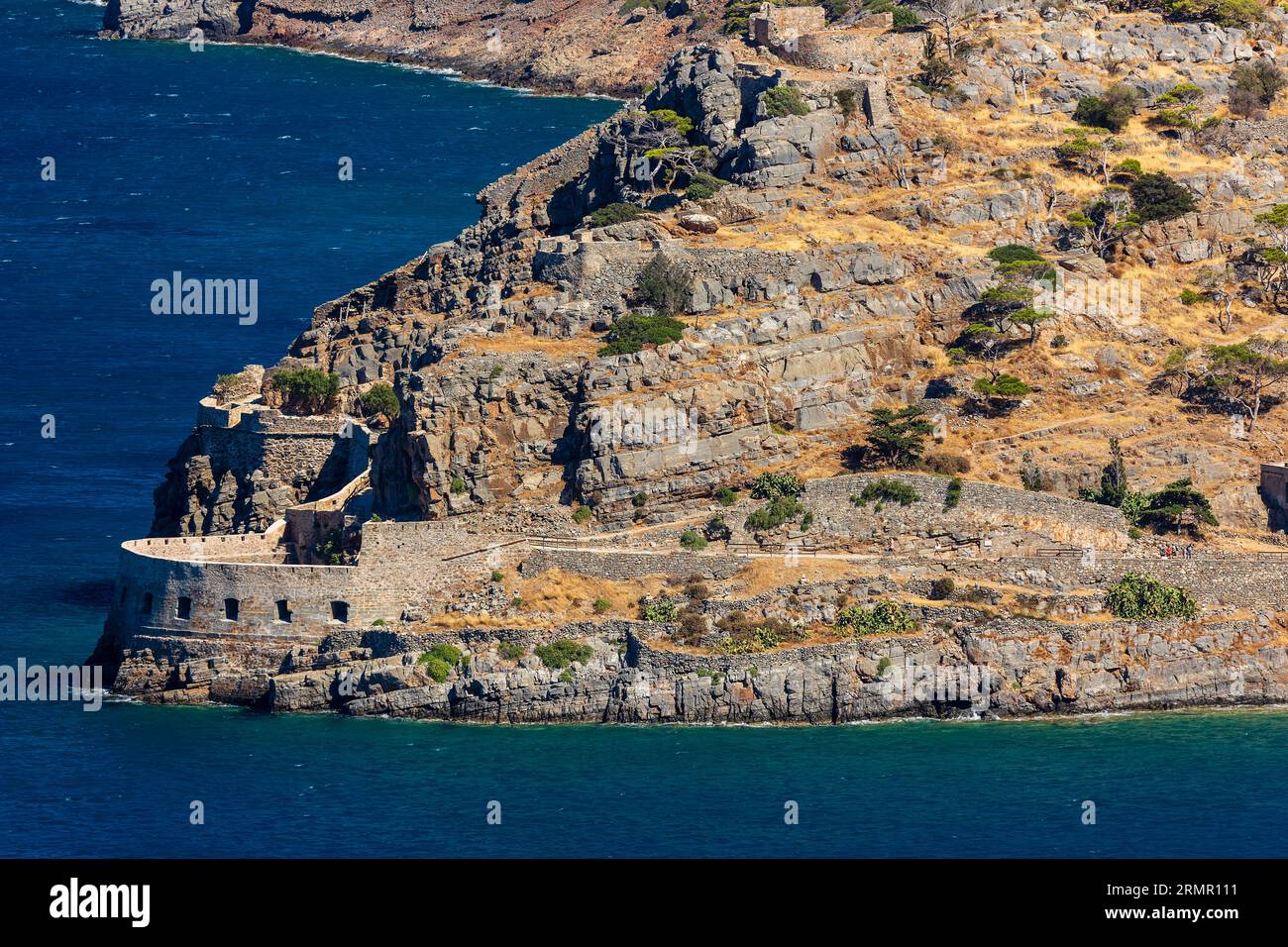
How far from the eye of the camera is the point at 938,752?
3792 inches

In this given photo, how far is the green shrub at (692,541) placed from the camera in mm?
104250

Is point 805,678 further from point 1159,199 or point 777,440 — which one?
point 1159,199

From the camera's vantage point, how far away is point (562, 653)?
328 feet

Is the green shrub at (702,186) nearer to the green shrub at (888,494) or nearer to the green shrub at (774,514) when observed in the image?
the green shrub at (774,514)

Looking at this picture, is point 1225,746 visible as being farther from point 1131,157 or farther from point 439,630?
point 1131,157

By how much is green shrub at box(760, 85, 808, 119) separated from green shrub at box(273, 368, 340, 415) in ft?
67.9

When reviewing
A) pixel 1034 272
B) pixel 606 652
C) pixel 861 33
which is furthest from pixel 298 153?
pixel 606 652

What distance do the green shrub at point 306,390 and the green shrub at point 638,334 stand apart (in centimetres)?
1248

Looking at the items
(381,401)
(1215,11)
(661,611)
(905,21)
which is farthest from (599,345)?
(1215,11)

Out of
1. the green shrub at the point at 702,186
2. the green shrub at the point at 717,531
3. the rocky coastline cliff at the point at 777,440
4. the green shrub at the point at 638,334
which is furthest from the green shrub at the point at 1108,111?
the green shrub at the point at 717,531

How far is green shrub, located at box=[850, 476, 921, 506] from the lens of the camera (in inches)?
4154

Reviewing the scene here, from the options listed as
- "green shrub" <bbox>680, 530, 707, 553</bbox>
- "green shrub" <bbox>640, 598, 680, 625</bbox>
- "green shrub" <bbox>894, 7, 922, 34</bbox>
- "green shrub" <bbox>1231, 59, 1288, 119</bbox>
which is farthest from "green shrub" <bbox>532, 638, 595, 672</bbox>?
"green shrub" <bbox>1231, 59, 1288, 119</bbox>

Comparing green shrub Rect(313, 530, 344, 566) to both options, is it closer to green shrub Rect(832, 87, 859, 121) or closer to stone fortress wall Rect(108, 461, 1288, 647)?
stone fortress wall Rect(108, 461, 1288, 647)

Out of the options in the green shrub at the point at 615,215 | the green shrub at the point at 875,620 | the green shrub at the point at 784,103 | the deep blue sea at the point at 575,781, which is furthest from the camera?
the green shrub at the point at 784,103
